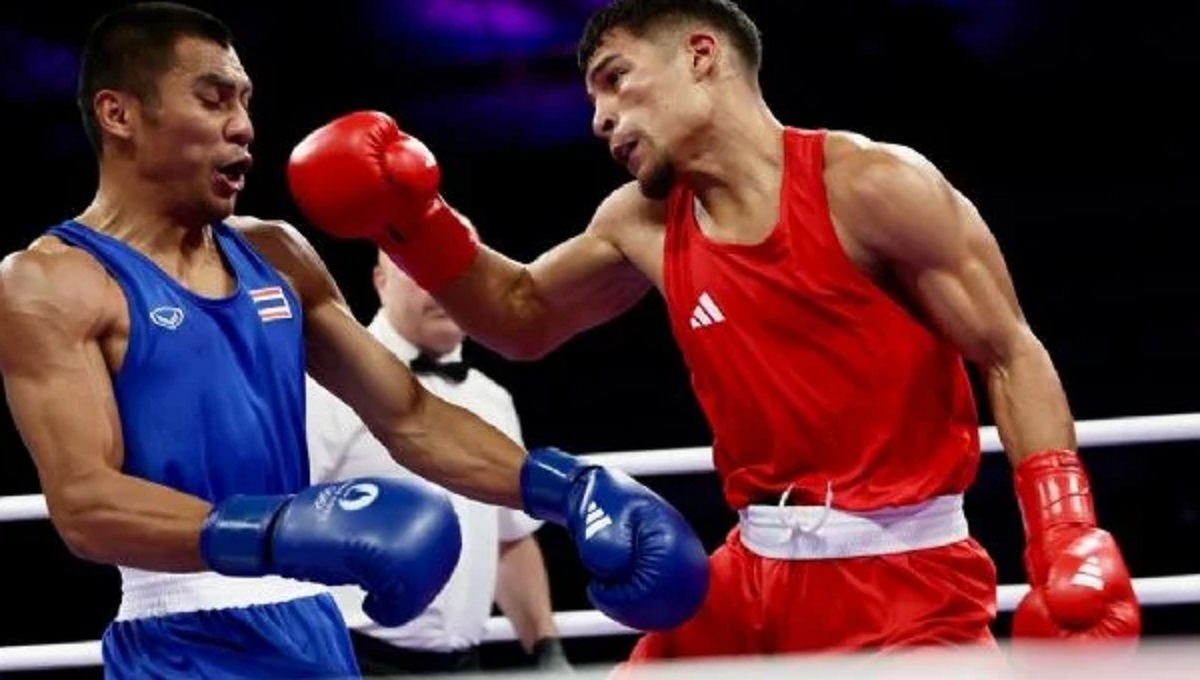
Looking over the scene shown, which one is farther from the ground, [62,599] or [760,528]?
[760,528]

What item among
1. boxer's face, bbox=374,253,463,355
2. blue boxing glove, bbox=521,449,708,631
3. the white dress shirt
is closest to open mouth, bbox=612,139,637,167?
blue boxing glove, bbox=521,449,708,631

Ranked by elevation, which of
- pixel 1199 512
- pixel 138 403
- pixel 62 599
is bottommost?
pixel 62 599

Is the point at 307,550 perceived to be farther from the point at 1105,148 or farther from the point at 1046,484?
the point at 1105,148

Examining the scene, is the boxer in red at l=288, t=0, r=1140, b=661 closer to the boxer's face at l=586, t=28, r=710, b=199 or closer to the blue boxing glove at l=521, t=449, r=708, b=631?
the boxer's face at l=586, t=28, r=710, b=199

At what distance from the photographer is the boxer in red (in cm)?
261

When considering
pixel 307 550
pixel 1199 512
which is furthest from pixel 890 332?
pixel 1199 512

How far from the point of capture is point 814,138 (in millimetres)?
2781

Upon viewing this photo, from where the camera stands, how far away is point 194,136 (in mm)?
2629

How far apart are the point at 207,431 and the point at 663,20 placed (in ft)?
2.96

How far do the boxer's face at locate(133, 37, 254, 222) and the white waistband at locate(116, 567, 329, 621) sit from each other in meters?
0.47

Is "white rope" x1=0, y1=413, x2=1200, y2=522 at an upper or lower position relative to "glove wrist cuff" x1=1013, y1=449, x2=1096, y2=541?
lower

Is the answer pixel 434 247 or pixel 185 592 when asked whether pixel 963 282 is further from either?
pixel 185 592

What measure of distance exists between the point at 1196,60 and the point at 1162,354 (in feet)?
4.00

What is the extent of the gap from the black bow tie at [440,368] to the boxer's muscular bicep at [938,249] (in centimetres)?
155
